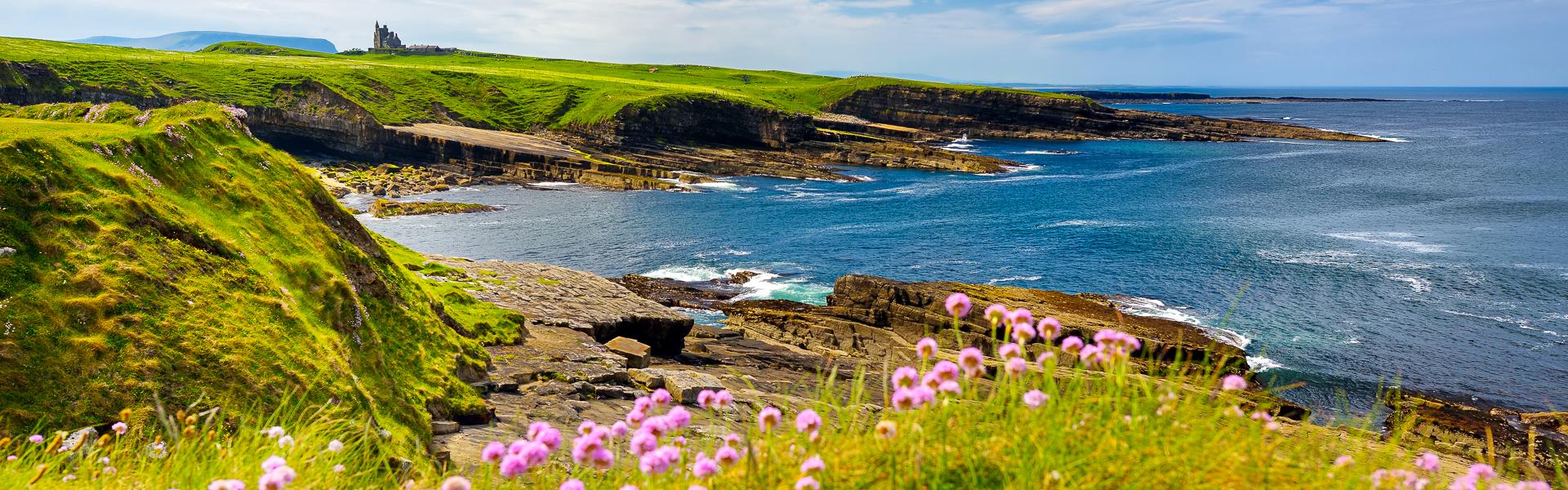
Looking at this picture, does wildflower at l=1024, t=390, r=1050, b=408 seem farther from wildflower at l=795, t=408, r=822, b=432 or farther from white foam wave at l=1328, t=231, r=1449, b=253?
white foam wave at l=1328, t=231, r=1449, b=253

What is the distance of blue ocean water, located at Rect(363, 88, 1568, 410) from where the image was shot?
36.0 metres

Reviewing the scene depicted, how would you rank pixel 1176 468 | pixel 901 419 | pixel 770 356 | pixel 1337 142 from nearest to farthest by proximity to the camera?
pixel 1176 468 → pixel 901 419 → pixel 770 356 → pixel 1337 142

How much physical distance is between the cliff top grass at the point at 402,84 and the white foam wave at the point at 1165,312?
82.8 meters

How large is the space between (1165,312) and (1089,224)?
25.6 meters

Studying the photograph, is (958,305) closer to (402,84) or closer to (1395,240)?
(1395,240)

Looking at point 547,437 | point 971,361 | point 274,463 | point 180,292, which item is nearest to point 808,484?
point 971,361

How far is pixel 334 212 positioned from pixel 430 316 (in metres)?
4.12

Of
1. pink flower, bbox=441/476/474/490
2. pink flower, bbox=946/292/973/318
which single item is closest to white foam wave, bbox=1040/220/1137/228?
pink flower, bbox=946/292/973/318

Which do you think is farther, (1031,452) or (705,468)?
(1031,452)

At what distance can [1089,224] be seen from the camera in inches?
2581

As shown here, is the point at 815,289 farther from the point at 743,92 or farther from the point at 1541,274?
the point at 743,92

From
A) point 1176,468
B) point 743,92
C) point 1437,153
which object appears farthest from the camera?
point 743,92

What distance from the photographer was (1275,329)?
126 ft

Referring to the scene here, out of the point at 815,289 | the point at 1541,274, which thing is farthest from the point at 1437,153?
the point at 815,289
